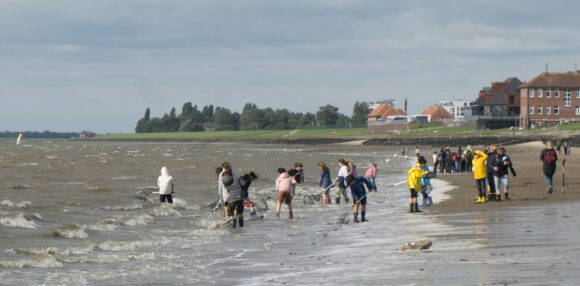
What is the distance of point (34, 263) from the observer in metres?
17.5

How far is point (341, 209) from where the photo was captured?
2970 centimetres

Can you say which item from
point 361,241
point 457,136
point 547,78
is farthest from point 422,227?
point 547,78

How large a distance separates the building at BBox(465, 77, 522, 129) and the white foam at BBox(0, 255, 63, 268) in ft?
406

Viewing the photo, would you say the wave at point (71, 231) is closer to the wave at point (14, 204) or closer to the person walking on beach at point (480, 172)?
the wave at point (14, 204)

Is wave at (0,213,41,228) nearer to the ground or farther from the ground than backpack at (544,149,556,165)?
nearer to the ground

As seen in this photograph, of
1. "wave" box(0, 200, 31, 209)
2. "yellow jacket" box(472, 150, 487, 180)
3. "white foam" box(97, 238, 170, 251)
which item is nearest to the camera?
"white foam" box(97, 238, 170, 251)

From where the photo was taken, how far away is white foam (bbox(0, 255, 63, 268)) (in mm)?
17328

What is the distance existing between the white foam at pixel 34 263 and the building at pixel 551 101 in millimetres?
115963

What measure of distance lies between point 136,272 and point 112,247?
4.23m

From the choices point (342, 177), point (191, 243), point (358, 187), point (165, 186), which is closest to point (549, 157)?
point (342, 177)

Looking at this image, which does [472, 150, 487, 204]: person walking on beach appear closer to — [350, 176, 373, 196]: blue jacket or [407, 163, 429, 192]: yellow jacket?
[407, 163, 429, 192]: yellow jacket

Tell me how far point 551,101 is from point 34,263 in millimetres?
118628

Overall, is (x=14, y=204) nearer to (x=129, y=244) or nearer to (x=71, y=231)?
(x=71, y=231)

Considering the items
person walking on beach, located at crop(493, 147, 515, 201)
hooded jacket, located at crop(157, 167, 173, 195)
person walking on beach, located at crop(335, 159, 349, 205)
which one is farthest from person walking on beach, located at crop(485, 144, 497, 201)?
hooded jacket, located at crop(157, 167, 173, 195)
